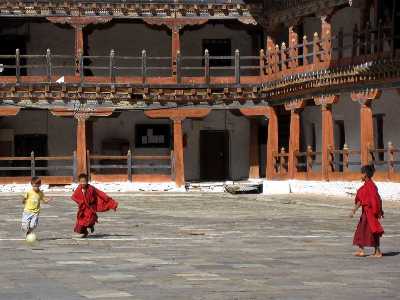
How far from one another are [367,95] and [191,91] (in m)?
8.92

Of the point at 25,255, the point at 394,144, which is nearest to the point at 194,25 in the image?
the point at 394,144

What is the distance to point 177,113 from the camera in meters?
37.2

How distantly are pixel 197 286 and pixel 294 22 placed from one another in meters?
24.6

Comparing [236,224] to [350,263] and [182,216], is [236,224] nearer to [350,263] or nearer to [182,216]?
[182,216]

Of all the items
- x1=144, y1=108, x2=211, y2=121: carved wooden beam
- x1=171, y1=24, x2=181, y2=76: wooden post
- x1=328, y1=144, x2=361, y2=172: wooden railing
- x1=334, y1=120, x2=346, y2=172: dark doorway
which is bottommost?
x1=328, y1=144, x2=361, y2=172: wooden railing

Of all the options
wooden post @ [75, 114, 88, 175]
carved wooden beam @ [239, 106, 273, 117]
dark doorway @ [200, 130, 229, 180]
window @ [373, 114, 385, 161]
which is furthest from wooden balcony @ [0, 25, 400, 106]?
dark doorway @ [200, 130, 229, 180]

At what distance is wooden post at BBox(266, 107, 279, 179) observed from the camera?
36.5 meters

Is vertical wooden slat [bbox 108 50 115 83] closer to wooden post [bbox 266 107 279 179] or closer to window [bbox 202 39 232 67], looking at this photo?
window [bbox 202 39 232 67]

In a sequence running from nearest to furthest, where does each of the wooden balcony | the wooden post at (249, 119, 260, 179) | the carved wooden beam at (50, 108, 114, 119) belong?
1. the wooden balcony
2. the carved wooden beam at (50, 108, 114, 119)
3. the wooden post at (249, 119, 260, 179)

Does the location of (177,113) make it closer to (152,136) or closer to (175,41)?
(175,41)

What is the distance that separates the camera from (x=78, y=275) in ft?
40.1

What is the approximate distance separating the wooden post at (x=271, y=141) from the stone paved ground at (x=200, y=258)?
10700 mm

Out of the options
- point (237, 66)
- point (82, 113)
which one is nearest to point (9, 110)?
point (82, 113)

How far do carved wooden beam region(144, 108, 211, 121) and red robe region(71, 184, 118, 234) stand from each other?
739 inches
